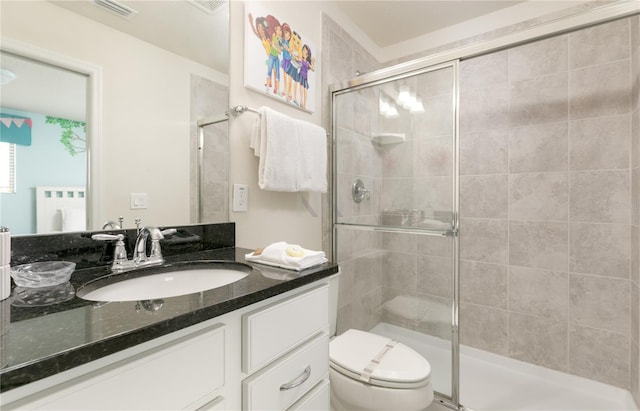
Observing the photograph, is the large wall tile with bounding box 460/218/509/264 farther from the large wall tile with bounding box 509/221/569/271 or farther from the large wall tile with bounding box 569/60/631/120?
the large wall tile with bounding box 569/60/631/120

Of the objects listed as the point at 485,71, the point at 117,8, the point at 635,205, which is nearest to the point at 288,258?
the point at 117,8

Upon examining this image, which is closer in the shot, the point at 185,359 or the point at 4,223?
the point at 185,359

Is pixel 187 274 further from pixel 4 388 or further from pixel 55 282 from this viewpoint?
pixel 4 388

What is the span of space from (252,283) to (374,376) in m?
0.77

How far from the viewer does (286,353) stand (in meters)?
0.79

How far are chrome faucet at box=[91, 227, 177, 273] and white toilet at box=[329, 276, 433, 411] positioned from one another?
2.85ft

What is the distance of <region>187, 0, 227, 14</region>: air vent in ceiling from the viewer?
1.20 metres

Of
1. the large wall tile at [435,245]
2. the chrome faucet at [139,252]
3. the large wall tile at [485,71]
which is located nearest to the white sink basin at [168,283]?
the chrome faucet at [139,252]

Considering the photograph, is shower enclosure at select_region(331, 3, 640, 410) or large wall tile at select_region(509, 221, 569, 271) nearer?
shower enclosure at select_region(331, 3, 640, 410)

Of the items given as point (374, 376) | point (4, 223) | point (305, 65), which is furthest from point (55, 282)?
point (305, 65)

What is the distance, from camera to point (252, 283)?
751 millimetres

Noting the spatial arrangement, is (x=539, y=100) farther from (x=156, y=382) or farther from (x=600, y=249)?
(x=156, y=382)

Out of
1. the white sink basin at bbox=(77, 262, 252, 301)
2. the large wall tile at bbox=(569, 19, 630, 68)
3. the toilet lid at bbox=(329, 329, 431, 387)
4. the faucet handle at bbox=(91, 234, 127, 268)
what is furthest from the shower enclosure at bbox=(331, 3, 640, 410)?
the faucet handle at bbox=(91, 234, 127, 268)

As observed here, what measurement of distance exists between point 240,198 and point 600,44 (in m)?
2.22
